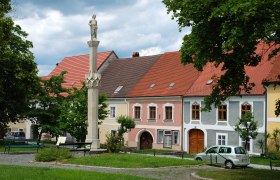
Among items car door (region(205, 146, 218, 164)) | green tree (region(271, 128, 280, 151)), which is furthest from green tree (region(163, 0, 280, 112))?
green tree (region(271, 128, 280, 151))

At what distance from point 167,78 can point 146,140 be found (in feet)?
23.6

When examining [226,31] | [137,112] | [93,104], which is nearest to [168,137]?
[137,112]

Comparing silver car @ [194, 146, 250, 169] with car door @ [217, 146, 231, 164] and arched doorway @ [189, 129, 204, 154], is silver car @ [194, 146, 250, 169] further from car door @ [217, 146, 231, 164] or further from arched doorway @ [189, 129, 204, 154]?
arched doorway @ [189, 129, 204, 154]

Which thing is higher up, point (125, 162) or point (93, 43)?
point (93, 43)

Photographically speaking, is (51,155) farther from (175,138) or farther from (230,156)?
(175,138)

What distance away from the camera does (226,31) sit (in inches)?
542

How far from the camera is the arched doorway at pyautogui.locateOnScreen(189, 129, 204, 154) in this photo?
130 ft

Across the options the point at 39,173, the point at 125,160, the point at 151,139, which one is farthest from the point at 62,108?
the point at 39,173

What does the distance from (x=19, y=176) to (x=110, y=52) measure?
4361cm

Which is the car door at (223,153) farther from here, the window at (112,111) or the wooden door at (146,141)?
the window at (112,111)

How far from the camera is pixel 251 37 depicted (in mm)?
13312

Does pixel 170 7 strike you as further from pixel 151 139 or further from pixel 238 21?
pixel 151 139

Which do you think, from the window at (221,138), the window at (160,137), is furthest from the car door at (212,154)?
the window at (160,137)

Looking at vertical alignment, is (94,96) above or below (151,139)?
above
